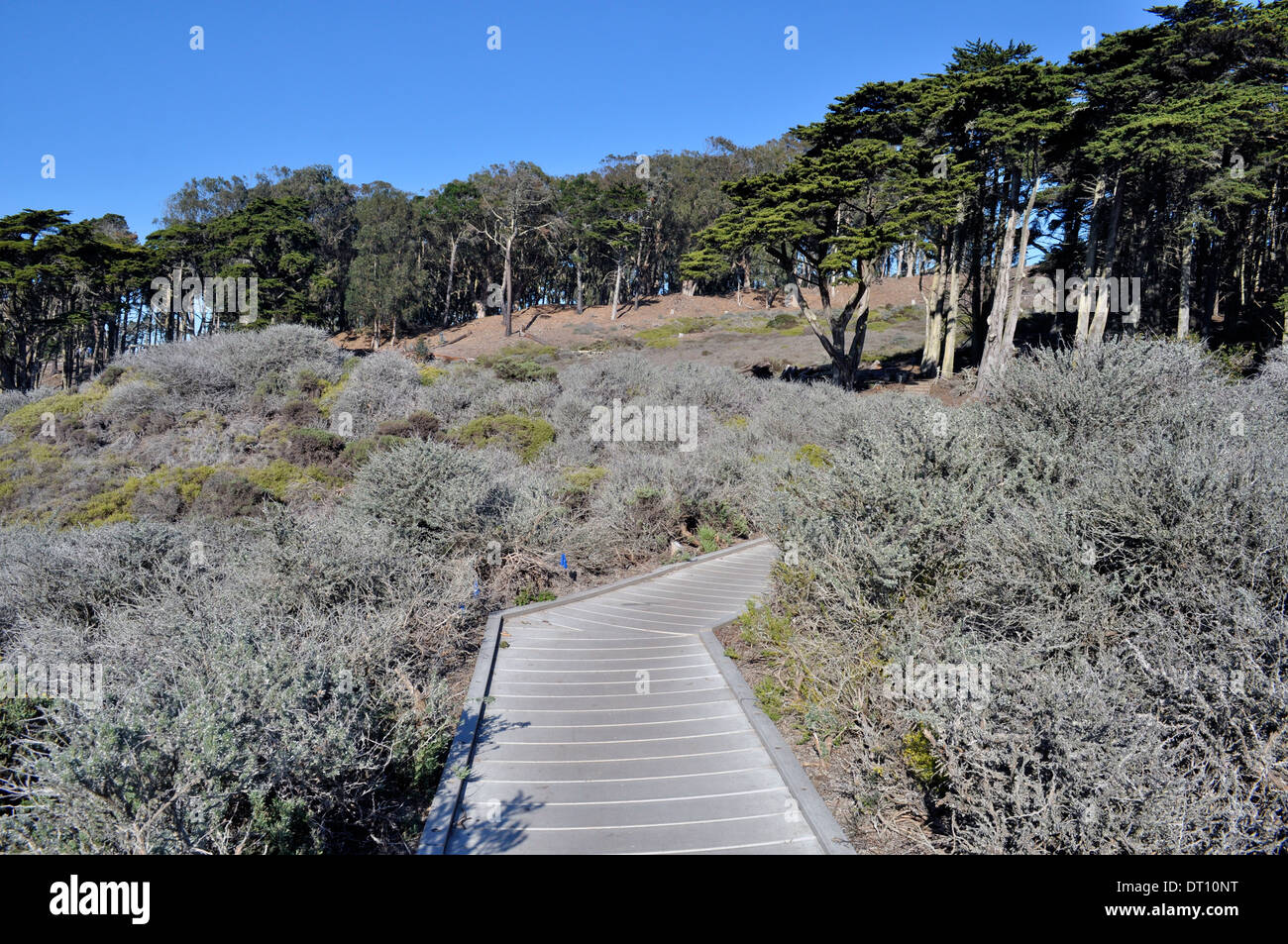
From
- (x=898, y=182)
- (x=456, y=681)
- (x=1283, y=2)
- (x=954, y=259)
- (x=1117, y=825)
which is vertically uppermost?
(x=1283, y=2)

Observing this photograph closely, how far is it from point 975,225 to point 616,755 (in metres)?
28.3

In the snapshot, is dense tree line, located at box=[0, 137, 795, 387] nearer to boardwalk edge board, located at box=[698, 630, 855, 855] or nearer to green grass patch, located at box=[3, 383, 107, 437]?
green grass patch, located at box=[3, 383, 107, 437]

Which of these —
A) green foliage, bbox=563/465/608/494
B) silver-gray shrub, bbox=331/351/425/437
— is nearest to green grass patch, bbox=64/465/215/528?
silver-gray shrub, bbox=331/351/425/437

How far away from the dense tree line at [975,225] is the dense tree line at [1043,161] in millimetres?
88

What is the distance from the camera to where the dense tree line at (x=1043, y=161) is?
20719mm

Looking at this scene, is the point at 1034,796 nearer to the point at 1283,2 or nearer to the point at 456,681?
the point at 456,681

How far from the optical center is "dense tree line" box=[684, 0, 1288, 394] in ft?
68.0

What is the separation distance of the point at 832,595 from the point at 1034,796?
2813mm

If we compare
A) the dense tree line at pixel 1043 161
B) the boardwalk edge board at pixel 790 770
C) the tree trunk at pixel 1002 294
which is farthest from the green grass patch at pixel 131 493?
the tree trunk at pixel 1002 294

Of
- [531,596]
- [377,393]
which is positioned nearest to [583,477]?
[531,596]

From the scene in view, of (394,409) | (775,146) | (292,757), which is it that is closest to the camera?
(292,757)

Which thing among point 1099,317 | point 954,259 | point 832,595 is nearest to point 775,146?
point 954,259

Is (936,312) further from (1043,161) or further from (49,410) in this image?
(49,410)
